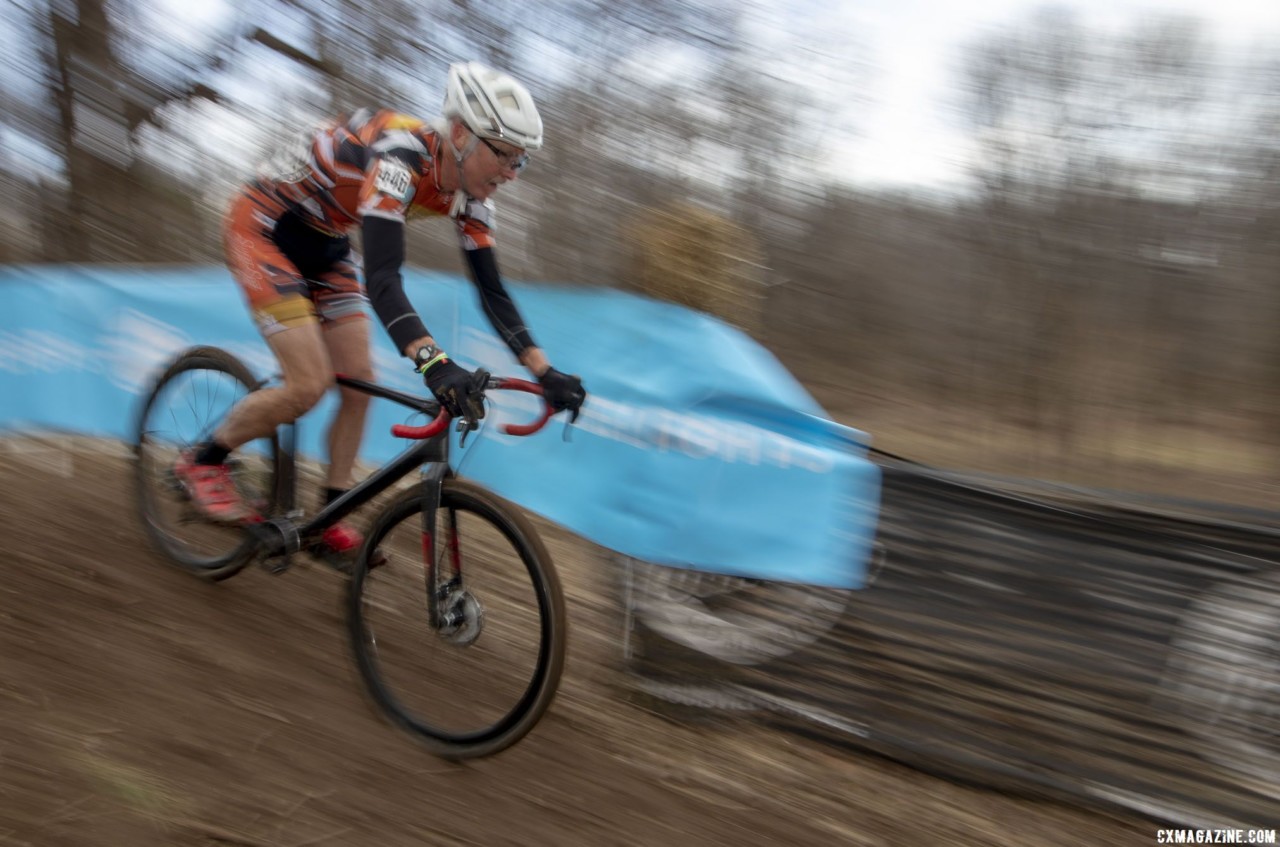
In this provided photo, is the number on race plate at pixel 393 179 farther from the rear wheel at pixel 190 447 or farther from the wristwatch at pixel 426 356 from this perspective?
the rear wheel at pixel 190 447

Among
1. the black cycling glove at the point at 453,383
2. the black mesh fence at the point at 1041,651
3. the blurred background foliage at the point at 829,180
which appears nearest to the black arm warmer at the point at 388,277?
the black cycling glove at the point at 453,383

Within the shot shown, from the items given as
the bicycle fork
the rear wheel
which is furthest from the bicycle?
the rear wheel

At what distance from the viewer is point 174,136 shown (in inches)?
488

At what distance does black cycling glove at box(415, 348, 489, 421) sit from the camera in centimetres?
313

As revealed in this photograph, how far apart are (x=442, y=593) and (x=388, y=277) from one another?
111cm

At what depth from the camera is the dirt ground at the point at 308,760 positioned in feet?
9.75

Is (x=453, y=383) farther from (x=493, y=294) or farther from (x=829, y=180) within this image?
(x=829, y=180)

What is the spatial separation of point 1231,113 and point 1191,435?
20.5 feet

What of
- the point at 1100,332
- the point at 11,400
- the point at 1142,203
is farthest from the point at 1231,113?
the point at 11,400

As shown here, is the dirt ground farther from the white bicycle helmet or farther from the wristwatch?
the white bicycle helmet

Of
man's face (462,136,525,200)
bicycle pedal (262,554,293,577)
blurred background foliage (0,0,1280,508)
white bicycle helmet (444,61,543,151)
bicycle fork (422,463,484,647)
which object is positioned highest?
blurred background foliage (0,0,1280,508)

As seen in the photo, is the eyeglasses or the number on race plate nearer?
the number on race plate

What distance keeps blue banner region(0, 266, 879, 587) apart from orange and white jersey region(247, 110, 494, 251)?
0.89 m

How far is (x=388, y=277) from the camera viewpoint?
3297mm
